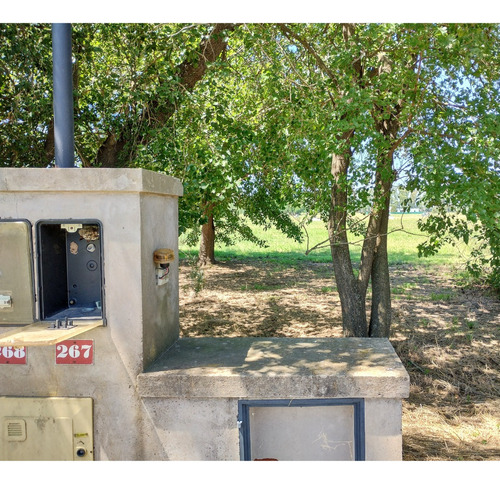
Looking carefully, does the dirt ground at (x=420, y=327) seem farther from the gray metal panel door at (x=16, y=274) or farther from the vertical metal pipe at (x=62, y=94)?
the vertical metal pipe at (x=62, y=94)

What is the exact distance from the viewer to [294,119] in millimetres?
6371

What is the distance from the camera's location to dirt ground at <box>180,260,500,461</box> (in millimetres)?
5699

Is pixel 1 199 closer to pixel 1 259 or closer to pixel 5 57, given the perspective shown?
pixel 1 259

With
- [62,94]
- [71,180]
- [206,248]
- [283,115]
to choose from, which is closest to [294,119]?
[283,115]

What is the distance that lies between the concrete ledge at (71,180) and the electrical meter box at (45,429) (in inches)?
58.0

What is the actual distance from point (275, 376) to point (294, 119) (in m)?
3.98

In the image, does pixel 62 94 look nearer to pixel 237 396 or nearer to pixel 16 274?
pixel 16 274

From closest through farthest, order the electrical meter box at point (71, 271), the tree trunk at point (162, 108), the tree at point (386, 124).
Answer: the electrical meter box at point (71, 271)
the tree at point (386, 124)
the tree trunk at point (162, 108)

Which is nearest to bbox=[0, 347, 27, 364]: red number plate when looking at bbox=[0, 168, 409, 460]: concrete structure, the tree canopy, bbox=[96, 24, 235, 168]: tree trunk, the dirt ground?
bbox=[0, 168, 409, 460]: concrete structure

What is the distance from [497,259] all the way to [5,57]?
8.57 m

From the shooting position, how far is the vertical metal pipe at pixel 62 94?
387cm

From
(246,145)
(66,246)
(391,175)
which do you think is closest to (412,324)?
(391,175)

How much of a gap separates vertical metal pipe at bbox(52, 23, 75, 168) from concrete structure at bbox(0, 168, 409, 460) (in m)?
0.65

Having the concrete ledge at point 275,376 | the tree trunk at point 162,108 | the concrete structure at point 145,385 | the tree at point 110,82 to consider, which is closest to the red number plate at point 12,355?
the concrete structure at point 145,385
